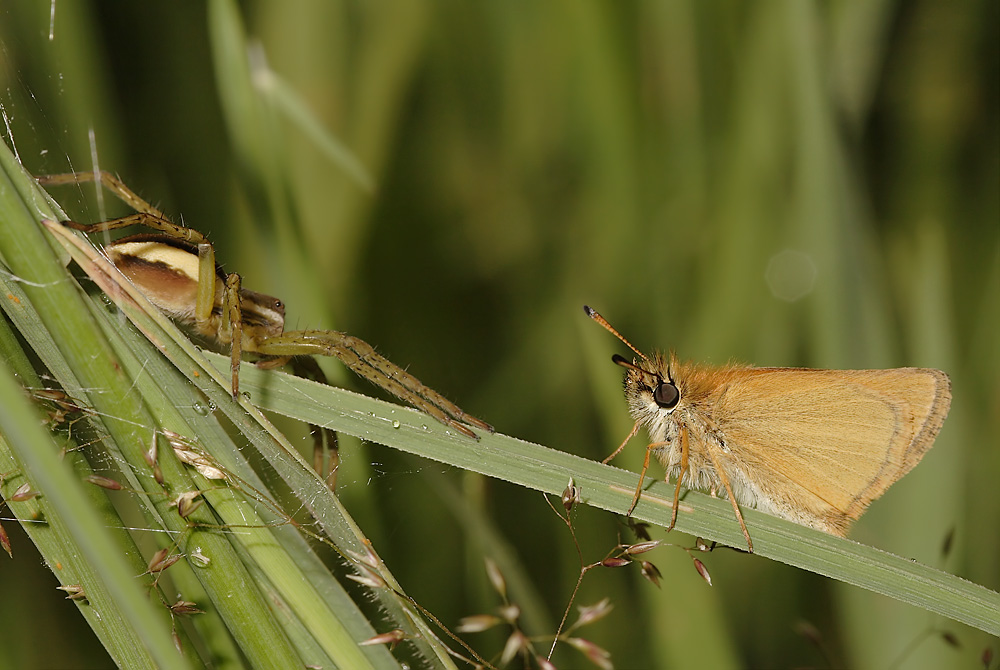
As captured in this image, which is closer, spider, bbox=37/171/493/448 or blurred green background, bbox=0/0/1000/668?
spider, bbox=37/171/493/448

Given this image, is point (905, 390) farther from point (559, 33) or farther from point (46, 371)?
point (559, 33)

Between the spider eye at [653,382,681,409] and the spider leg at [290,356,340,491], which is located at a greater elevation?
the spider leg at [290,356,340,491]

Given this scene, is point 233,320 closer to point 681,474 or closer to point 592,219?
point 681,474

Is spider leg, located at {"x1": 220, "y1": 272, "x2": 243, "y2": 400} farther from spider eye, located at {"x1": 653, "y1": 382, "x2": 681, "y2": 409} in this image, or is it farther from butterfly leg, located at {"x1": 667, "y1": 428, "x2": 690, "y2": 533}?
spider eye, located at {"x1": 653, "y1": 382, "x2": 681, "y2": 409}

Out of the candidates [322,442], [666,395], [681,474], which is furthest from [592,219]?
[322,442]


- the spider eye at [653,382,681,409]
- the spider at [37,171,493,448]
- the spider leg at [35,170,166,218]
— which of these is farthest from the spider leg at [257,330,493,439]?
the spider eye at [653,382,681,409]

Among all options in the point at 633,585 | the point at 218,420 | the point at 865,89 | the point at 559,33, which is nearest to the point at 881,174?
the point at 865,89

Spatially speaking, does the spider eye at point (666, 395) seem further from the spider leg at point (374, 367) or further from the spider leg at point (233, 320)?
the spider leg at point (233, 320)
